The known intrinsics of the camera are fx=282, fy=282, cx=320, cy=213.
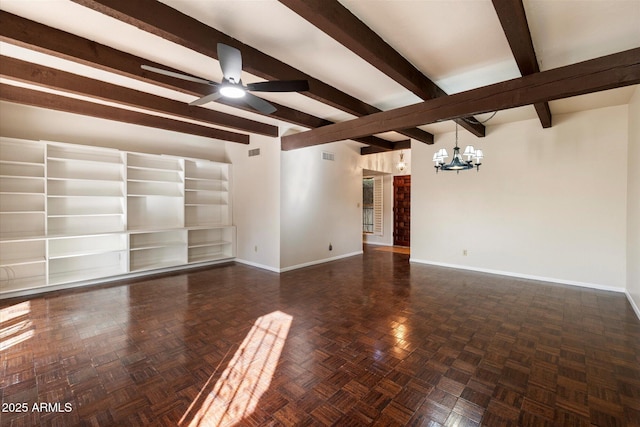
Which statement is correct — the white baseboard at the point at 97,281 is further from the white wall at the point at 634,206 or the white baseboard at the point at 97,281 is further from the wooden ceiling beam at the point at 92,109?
the white wall at the point at 634,206

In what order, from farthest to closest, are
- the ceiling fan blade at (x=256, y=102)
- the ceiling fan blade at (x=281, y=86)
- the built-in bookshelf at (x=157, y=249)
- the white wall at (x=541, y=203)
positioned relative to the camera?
the built-in bookshelf at (x=157, y=249), the white wall at (x=541, y=203), the ceiling fan blade at (x=256, y=102), the ceiling fan blade at (x=281, y=86)

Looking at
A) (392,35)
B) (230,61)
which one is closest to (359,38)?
(392,35)

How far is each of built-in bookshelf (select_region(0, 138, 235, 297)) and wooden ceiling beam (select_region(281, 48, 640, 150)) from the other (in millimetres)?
3826

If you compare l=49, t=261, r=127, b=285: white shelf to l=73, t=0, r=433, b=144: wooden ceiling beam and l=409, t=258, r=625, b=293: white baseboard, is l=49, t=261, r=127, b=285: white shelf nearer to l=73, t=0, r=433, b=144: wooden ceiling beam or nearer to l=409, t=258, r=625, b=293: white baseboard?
l=73, t=0, r=433, b=144: wooden ceiling beam

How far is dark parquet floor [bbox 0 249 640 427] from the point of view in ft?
5.90

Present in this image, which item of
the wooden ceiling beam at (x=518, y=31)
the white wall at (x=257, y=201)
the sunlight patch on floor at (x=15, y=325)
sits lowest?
the sunlight patch on floor at (x=15, y=325)

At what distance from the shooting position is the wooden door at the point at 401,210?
28.0 feet

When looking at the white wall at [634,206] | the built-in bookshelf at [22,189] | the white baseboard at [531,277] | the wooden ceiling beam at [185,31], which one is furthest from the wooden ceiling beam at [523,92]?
the built-in bookshelf at [22,189]

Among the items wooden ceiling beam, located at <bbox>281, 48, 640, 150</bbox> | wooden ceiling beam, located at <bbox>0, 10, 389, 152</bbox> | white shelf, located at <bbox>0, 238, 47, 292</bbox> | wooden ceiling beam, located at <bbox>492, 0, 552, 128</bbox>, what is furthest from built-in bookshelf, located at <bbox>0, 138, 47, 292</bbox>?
wooden ceiling beam, located at <bbox>492, 0, 552, 128</bbox>

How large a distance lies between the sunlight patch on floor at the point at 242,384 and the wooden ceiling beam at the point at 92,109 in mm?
3787

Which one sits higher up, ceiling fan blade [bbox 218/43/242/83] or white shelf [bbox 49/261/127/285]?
ceiling fan blade [bbox 218/43/242/83]

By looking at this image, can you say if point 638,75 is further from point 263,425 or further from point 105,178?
point 105,178

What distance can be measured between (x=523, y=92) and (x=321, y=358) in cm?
317

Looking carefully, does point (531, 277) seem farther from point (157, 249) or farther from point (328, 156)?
point (157, 249)
